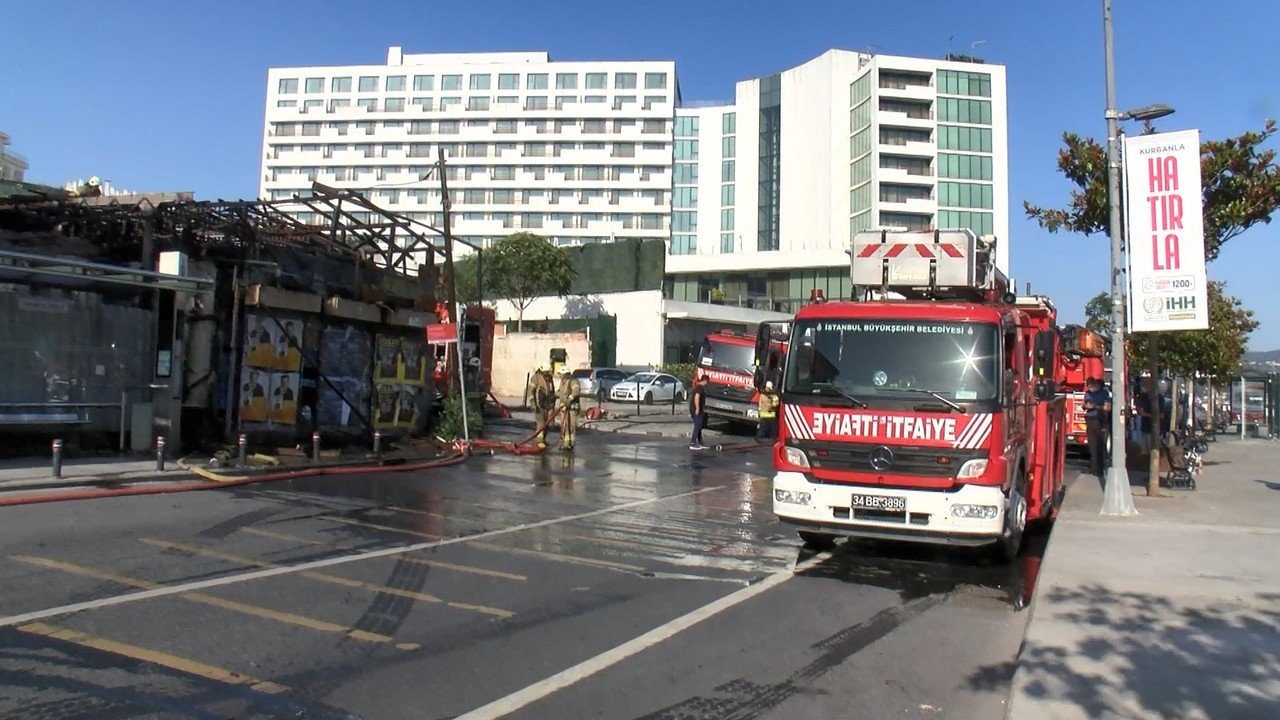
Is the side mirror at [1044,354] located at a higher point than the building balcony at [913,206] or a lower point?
lower

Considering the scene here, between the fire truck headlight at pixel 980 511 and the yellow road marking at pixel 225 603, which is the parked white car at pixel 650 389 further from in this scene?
the yellow road marking at pixel 225 603

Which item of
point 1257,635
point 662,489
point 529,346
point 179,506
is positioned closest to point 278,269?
point 179,506

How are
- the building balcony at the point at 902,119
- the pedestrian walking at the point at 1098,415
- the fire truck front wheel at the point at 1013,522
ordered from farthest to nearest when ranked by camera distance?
the building balcony at the point at 902,119 < the pedestrian walking at the point at 1098,415 < the fire truck front wheel at the point at 1013,522

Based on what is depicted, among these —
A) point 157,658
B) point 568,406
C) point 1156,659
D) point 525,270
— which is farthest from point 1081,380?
point 525,270

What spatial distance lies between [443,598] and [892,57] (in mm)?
77576

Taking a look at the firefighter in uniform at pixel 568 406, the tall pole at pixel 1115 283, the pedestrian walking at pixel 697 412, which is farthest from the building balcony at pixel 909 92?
the tall pole at pixel 1115 283

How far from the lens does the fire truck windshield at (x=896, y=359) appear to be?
8.73 meters

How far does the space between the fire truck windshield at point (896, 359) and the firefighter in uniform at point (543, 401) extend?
11768mm

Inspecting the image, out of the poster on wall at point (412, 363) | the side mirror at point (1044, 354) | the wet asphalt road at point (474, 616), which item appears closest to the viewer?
the wet asphalt road at point (474, 616)

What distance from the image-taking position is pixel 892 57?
76875 mm

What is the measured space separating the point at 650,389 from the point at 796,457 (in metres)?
30.0

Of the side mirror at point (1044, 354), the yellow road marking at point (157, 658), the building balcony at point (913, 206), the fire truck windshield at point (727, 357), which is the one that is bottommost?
the yellow road marking at point (157, 658)

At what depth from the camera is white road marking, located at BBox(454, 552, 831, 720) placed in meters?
5.12

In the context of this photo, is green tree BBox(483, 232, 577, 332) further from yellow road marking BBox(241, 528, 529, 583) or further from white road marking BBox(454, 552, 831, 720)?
white road marking BBox(454, 552, 831, 720)
